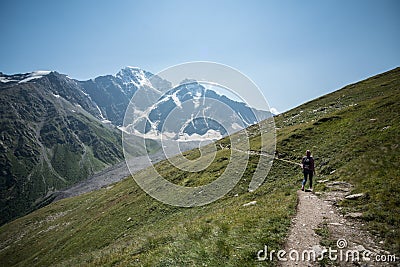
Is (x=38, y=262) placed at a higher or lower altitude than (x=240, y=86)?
lower

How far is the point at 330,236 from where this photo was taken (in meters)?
12.3

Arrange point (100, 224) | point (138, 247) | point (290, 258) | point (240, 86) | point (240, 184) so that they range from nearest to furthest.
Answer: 1. point (290, 258)
2. point (138, 247)
3. point (240, 86)
4. point (240, 184)
5. point (100, 224)

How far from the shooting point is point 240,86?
18.4 metres

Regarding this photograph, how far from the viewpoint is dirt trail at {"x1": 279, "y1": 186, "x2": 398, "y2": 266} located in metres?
10.5

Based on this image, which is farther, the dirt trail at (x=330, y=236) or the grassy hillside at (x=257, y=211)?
the grassy hillside at (x=257, y=211)

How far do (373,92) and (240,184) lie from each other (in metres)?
50.1

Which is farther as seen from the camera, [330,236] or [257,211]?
[257,211]

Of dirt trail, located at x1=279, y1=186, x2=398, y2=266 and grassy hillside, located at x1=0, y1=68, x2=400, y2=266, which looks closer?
dirt trail, located at x1=279, y1=186, x2=398, y2=266

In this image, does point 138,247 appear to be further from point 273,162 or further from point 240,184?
point 273,162

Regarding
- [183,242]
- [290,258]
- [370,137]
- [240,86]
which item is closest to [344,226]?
[290,258]

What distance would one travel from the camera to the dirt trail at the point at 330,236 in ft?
34.4

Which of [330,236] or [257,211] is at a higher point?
[257,211]

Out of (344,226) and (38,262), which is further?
(38,262)

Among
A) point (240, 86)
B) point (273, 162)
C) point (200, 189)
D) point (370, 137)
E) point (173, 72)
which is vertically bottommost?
point (200, 189)
